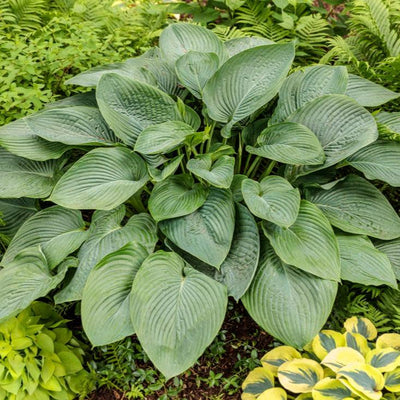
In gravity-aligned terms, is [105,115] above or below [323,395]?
above

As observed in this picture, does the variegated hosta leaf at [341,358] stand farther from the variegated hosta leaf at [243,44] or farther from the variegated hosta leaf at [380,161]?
the variegated hosta leaf at [243,44]

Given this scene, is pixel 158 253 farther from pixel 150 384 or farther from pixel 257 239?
pixel 150 384

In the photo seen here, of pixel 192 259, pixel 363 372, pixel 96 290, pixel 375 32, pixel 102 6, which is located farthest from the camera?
pixel 102 6

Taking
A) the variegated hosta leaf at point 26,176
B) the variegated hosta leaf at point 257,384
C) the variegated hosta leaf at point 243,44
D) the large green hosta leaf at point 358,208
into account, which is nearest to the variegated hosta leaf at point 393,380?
the variegated hosta leaf at point 257,384

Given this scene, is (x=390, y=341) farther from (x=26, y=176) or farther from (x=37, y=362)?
(x=26, y=176)

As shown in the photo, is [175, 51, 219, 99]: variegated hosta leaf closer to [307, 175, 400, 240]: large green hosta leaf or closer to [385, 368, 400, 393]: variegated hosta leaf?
[307, 175, 400, 240]: large green hosta leaf

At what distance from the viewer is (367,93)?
2.64m

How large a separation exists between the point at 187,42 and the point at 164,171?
0.89 m

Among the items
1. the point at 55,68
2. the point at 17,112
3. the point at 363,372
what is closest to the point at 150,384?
the point at 363,372

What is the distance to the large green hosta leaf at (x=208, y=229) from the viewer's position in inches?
83.1

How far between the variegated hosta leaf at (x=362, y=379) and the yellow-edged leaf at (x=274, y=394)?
0.27 metres

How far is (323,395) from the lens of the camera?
189 cm

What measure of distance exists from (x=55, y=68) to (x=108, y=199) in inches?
41.5

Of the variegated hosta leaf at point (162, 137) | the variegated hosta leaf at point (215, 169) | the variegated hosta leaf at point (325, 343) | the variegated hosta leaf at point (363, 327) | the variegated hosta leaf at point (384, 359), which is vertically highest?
the variegated hosta leaf at point (162, 137)
